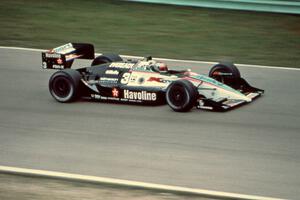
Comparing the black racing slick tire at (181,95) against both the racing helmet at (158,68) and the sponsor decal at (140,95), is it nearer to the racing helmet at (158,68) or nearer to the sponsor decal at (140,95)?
the sponsor decal at (140,95)

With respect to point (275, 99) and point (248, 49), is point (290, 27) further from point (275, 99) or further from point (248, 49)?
point (275, 99)

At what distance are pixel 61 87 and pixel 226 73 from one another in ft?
8.01

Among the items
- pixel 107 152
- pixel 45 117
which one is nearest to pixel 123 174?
pixel 107 152

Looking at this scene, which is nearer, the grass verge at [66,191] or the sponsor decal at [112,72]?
the grass verge at [66,191]

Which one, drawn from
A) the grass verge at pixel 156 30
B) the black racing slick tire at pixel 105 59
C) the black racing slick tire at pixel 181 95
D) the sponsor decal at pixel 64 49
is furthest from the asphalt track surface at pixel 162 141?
the grass verge at pixel 156 30

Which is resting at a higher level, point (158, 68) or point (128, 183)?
point (158, 68)

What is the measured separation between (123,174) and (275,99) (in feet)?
12.7

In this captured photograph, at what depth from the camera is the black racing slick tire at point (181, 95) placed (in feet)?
34.4

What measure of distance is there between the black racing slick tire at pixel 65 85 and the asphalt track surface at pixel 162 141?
0.41 ft

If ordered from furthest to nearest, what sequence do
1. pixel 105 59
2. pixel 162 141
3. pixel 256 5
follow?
pixel 256 5
pixel 105 59
pixel 162 141

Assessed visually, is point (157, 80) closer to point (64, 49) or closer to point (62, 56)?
point (62, 56)

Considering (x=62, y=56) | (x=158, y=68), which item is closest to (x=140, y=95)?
(x=158, y=68)

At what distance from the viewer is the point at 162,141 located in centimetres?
966

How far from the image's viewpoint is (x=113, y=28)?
698 inches
